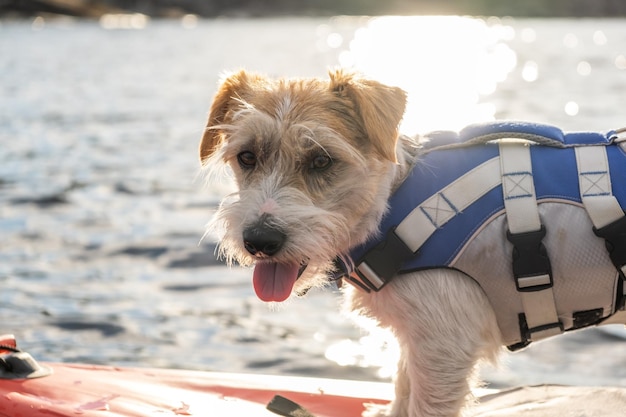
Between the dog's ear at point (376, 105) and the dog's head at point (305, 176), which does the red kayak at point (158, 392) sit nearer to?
the dog's head at point (305, 176)

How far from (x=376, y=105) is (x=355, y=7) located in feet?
578

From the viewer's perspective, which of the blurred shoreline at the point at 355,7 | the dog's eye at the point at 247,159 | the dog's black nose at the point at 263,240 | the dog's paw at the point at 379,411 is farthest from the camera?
the blurred shoreline at the point at 355,7

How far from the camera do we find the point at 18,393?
458cm

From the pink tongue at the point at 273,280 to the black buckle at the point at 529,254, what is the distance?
3.16ft

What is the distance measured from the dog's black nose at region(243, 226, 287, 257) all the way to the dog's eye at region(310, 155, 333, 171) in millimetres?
384

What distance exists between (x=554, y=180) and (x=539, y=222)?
0.23 metres

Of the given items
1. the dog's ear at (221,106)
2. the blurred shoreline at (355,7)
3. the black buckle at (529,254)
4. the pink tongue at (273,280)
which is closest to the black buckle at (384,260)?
the pink tongue at (273,280)

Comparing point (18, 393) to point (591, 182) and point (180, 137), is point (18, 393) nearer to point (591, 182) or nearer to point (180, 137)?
point (591, 182)

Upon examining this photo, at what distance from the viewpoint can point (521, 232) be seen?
3725 millimetres

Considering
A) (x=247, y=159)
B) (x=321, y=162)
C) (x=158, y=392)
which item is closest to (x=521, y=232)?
(x=321, y=162)

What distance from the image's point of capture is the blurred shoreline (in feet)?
506

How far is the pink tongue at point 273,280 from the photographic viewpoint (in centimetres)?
374

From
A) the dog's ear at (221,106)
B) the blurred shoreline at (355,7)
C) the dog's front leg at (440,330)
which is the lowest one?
the dog's front leg at (440,330)

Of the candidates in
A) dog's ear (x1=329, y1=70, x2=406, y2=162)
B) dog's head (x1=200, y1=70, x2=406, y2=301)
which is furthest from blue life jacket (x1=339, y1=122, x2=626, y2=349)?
dog's ear (x1=329, y1=70, x2=406, y2=162)
